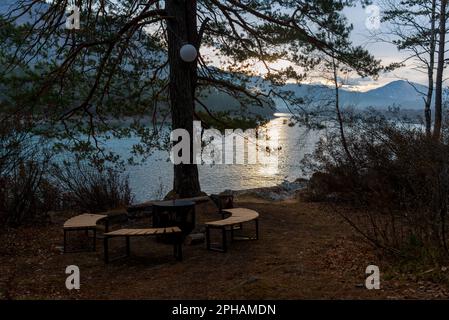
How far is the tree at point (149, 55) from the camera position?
8820 mm

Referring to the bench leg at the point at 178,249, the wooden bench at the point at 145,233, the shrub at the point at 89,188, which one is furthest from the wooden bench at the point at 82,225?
the shrub at the point at 89,188

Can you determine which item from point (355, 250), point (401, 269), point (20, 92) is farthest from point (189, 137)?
point (401, 269)

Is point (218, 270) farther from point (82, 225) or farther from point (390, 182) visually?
point (390, 182)

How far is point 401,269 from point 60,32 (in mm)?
8068

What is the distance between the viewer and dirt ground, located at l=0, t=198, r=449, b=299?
14.0 feet

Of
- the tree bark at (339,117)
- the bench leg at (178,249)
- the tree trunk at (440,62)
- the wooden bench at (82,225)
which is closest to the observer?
the bench leg at (178,249)

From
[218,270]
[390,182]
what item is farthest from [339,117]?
[218,270]

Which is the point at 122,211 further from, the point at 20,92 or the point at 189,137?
the point at 20,92

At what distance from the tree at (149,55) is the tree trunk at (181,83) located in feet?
0.07

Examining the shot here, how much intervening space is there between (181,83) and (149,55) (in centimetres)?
258

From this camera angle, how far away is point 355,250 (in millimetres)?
5820

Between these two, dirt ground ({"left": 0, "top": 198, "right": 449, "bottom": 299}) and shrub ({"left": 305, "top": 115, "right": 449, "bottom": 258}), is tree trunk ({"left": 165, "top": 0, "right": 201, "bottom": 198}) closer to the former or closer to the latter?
dirt ground ({"left": 0, "top": 198, "right": 449, "bottom": 299})

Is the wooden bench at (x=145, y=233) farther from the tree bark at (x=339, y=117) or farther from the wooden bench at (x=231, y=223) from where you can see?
the tree bark at (x=339, y=117)
